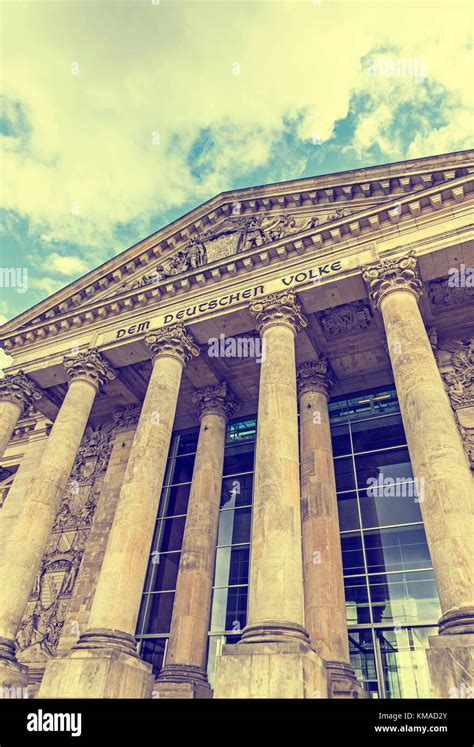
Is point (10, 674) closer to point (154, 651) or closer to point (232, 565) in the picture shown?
point (154, 651)

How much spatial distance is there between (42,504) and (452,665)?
42.0 ft

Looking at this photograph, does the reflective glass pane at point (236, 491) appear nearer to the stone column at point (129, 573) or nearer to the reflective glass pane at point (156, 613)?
the reflective glass pane at point (156, 613)

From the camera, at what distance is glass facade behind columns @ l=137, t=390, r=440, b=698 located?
14836mm

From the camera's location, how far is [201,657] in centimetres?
1543

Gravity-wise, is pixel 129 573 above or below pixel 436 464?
below

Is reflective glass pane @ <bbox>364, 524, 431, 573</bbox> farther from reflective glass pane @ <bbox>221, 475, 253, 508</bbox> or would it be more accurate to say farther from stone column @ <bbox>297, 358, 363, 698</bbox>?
reflective glass pane @ <bbox>221, 475, 253, 508</bbox>

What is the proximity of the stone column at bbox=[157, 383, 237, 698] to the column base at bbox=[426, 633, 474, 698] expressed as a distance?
27.6 feet

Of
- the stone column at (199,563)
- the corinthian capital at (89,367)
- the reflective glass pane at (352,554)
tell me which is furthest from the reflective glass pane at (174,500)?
the reflective glass pane at (352,554)

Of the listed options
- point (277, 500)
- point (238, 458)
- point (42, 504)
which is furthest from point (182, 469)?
point (277, 500)

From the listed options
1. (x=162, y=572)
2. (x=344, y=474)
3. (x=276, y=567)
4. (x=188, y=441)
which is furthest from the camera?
(x=188, y=441)

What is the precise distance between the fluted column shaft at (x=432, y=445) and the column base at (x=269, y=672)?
110 inches

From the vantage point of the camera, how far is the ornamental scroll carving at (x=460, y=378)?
52.7ft

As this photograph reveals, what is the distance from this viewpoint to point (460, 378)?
17297mm
